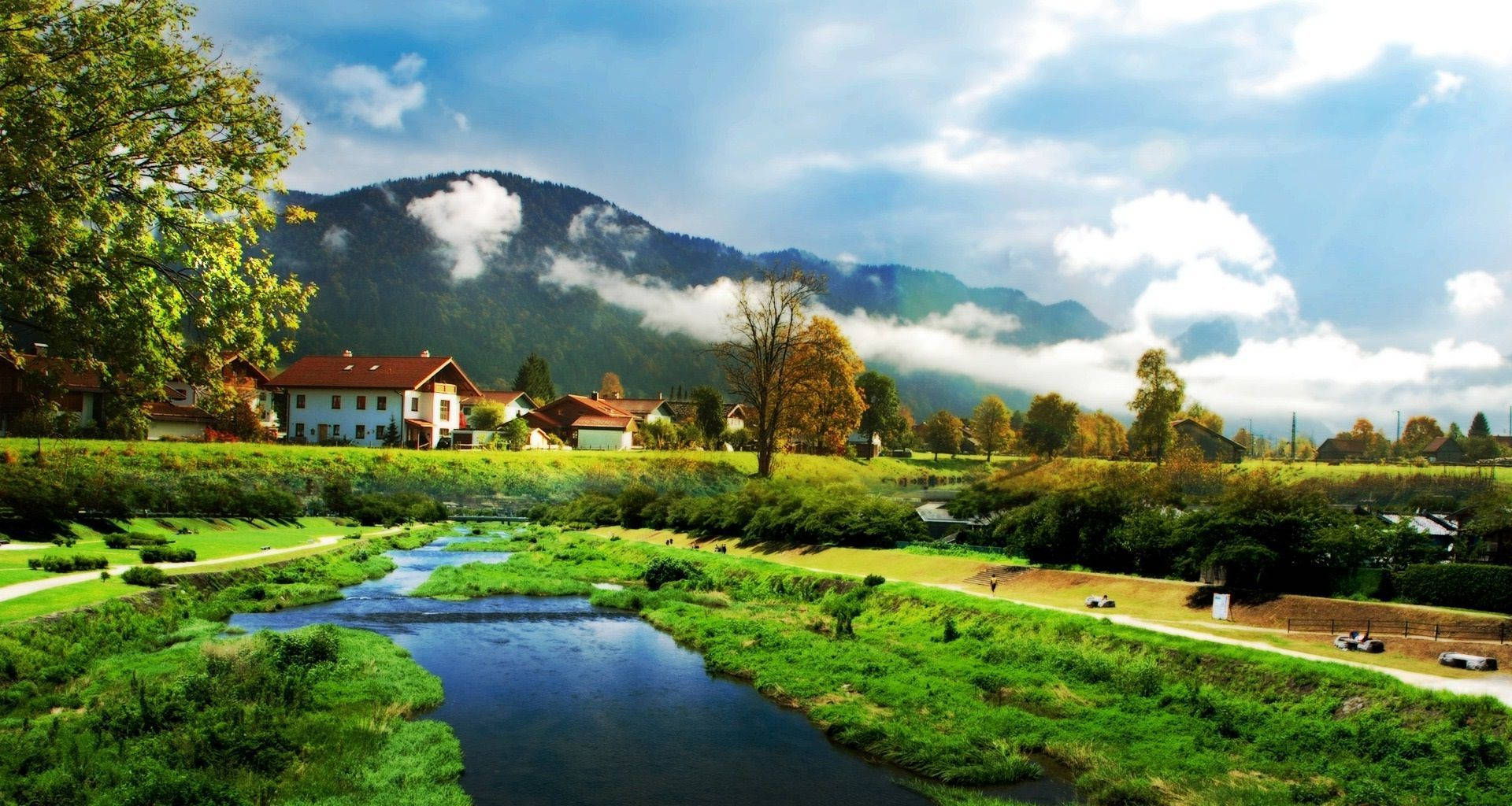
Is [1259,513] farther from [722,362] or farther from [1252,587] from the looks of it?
[722,362]

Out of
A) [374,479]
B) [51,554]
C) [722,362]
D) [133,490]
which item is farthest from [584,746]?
[374,479]

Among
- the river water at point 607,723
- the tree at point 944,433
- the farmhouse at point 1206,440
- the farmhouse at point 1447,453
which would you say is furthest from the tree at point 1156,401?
the tree at point 944,433

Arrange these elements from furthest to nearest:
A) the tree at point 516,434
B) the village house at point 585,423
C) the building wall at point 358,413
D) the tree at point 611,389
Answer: the tree at point 611,389
the village house at point 585,423
the tree at point 516,434
the building wall at point 358,413

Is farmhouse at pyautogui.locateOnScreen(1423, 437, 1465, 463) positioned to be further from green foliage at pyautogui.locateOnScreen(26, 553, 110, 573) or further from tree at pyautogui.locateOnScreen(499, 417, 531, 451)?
green foliage at pyautogui.locateOnScreen(26, 553, 110, 573)

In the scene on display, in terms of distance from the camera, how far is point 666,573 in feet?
122

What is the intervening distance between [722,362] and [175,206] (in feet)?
130

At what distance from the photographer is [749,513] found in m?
47.3

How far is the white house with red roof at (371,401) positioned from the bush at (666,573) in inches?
1741

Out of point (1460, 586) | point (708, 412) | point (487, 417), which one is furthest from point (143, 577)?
point (708, 412)

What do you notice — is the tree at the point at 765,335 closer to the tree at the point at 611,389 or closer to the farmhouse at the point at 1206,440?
the farmhouse at the point at 1206,440

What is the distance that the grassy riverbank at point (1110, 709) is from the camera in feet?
44.5

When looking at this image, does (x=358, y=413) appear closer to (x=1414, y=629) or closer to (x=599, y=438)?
(x=599, y=438)

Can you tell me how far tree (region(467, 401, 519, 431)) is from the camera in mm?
80500

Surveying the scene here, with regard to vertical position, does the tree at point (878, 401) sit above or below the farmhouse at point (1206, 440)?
above
